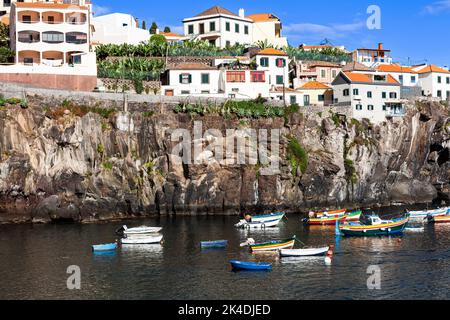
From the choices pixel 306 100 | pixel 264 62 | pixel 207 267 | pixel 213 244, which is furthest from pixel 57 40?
pixel 207 267

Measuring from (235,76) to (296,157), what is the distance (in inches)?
750

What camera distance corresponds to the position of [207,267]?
199 feet

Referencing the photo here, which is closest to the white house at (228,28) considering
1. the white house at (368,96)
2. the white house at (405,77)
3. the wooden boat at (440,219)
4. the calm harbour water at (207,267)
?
the white house at (405,77)

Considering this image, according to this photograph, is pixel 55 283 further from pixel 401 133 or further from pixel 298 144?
pixel 401 133

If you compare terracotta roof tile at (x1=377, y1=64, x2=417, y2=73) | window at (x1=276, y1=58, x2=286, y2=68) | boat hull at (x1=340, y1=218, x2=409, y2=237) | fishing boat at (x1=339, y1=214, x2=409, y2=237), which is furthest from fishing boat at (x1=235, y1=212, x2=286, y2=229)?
terracotta roof tile at (x1=377, y1=64, x2=417, y2=73)

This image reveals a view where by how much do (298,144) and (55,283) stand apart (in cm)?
5188

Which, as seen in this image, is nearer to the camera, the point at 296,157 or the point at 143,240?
the point at 143,240

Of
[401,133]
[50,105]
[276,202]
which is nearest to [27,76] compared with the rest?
[50,105]

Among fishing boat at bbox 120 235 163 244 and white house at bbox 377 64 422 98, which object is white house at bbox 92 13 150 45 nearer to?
white house at bbox 377 64 422 98

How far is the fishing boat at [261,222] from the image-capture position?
274ft

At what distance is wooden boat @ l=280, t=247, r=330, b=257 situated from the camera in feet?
214

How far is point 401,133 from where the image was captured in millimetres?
108750

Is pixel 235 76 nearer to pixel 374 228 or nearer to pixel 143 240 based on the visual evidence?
pixel 374 228

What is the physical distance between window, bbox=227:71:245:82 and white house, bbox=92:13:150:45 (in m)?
25.5
